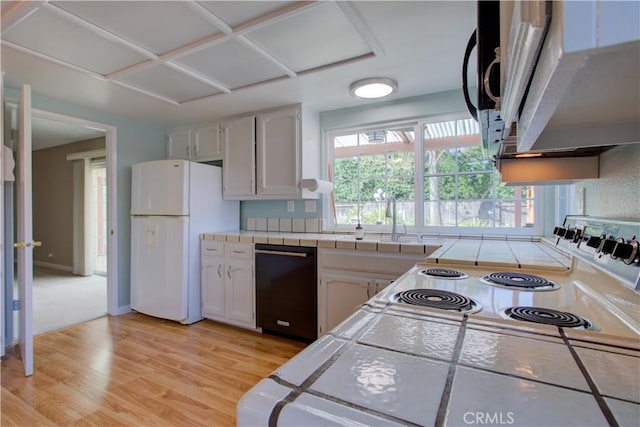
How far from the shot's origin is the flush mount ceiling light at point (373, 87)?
7.52ft

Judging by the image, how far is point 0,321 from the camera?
2.10 meters

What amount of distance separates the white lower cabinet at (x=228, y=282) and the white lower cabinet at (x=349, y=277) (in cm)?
72

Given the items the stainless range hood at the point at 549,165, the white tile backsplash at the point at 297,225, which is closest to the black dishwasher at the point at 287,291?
the white tile backsplash at the point at 297,225

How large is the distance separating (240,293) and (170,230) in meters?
0.93

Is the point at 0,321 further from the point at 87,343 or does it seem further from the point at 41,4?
the point at 41,4

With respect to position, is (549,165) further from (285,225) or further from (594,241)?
(285,225)

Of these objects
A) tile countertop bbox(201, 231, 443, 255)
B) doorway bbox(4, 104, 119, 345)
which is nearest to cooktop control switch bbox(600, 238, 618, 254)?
tile countertop bbox(201, 231, 443, 255)

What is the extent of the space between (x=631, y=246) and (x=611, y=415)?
55 centimetres

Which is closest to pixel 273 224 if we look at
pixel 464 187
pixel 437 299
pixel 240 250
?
pixel 240 250

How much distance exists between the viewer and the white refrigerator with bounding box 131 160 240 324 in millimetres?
2891

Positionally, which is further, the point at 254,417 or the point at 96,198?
the point at 96,198

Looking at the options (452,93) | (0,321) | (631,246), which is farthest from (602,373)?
(0,321)

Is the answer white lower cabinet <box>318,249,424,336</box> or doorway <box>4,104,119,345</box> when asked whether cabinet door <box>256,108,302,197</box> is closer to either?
white lower cabinet <box>318,249,424,336</box>

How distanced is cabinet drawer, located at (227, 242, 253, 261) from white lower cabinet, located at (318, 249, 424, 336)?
0.72m
